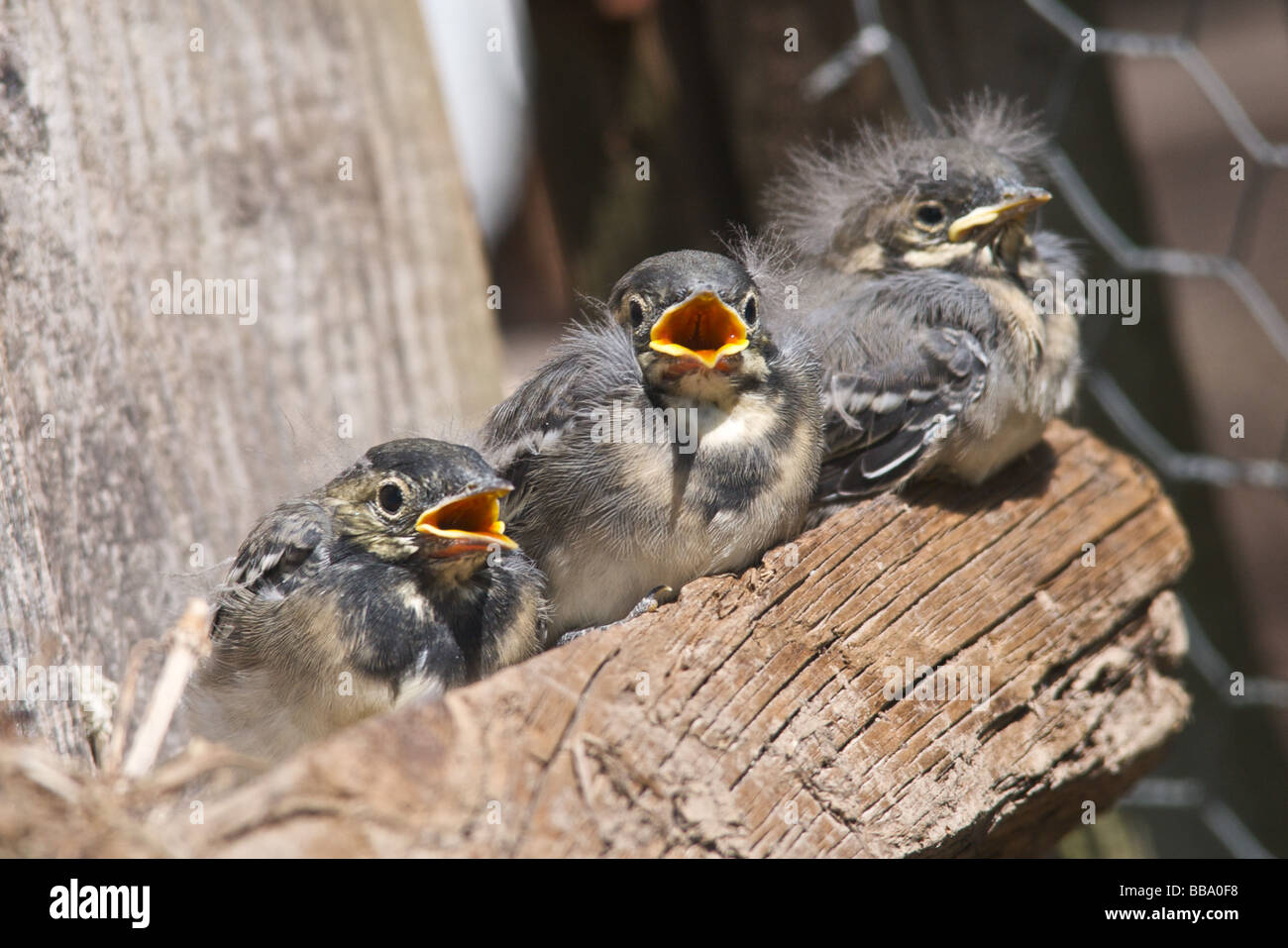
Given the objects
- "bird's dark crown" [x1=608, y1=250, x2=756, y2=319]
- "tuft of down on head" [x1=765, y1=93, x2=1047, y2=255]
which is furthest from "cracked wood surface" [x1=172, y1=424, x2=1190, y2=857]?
"tuft of down on head" [x1=765, y1=93, x2=1047, y2=255]

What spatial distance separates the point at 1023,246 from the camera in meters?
2.50

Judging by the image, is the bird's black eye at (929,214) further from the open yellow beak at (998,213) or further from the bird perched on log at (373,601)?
the bird perched on log at (373,601)

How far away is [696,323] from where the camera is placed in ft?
6.16

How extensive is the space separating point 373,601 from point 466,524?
0.57 ft

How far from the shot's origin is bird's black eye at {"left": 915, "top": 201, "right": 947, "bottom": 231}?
7.92 feet

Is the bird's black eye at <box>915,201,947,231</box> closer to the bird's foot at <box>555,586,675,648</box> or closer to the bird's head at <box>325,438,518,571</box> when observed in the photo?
the bird's foot at <box>555,586,675,648</box>

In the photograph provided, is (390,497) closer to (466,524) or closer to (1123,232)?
(466,524)

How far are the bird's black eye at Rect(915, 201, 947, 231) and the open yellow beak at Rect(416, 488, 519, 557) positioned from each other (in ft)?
3.66

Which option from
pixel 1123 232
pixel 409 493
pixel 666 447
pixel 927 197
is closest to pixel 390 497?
pixel 409 493

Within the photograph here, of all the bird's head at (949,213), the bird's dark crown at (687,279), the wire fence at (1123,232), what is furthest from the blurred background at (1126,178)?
the bird's dark crown at (687,279)

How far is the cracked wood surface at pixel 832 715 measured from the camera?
3.86 ft

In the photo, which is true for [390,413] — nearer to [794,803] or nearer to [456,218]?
[456,218]
